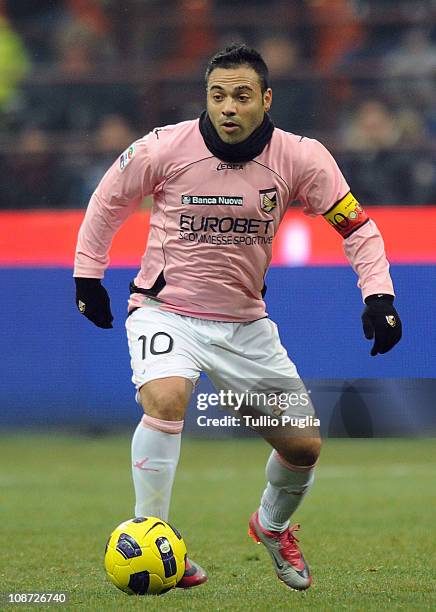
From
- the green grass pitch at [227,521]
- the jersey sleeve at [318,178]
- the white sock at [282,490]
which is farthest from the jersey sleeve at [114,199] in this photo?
the green grass pitch at [227,521]

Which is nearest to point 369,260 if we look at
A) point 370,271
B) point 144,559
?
point 370,271

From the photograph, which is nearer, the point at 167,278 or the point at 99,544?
the point at 167,278

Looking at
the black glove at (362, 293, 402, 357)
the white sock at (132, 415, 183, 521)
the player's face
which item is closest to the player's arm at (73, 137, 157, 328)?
the player's face

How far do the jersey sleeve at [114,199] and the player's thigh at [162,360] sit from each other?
0.27 meters

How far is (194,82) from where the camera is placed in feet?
36.3

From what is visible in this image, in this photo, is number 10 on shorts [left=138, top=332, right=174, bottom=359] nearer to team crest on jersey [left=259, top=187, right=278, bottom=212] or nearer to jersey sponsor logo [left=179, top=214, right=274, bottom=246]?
jersey sponsor logo [left=179, top=214, right=274, bottom=246]

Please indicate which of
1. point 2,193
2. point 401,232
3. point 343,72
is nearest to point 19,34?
point 2,193

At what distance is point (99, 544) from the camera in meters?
6.63

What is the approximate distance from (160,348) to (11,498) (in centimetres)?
342

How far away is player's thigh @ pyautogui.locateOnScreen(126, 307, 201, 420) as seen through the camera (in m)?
4.91

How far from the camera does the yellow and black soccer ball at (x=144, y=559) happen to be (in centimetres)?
478

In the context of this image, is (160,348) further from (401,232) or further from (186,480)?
(401,232)

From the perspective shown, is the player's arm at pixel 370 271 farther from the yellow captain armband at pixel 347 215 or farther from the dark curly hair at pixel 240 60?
the dark curly hair at pixel 240 60

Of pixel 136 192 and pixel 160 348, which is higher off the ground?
pixel 136 192
